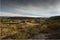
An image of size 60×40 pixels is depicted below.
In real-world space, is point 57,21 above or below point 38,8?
below

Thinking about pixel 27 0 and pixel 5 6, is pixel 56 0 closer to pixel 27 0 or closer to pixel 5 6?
pixel 27 0

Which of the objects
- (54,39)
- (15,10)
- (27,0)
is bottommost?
(54,39)

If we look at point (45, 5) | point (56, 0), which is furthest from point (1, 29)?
point (56, 0)

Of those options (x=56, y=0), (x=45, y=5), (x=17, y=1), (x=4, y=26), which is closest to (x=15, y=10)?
(x=17, y=1)

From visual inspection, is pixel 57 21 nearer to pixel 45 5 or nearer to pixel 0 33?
pixel 45 5

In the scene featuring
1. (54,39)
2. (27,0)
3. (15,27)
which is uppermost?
(27,0)

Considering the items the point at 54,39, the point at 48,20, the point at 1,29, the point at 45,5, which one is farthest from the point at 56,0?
the point at 1,29

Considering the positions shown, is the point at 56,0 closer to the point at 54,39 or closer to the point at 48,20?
the point at 48,20
